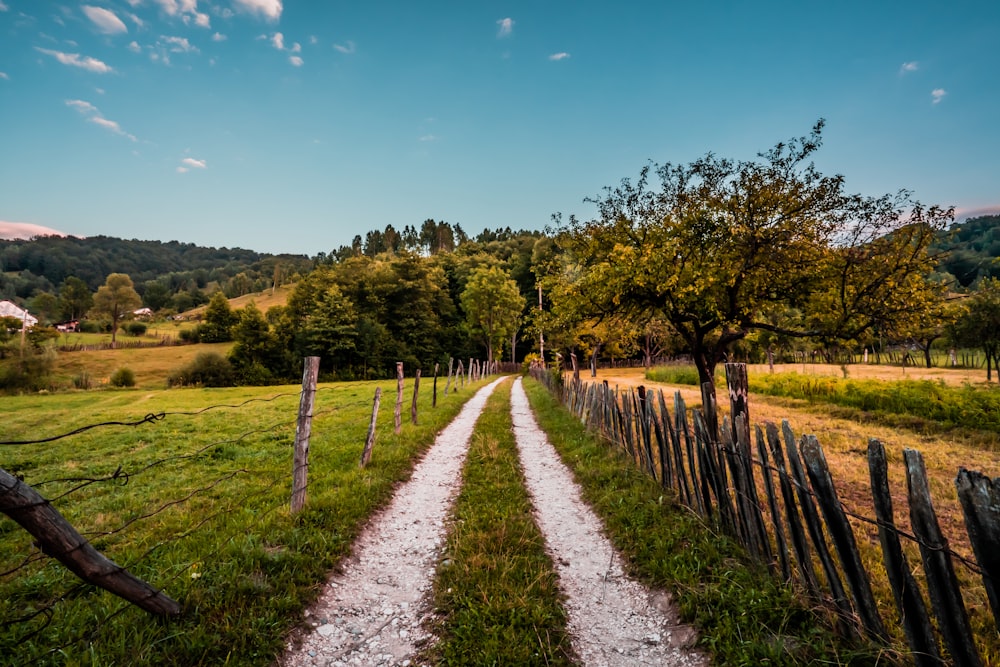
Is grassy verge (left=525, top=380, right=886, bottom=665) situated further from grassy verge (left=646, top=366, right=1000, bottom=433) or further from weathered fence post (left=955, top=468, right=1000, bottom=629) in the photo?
grassy verge (left=646, top=366, right=1000, bottom=433)

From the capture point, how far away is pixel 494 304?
191 ft

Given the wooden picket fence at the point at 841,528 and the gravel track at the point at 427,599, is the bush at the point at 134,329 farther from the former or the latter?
the wooden picket fence at the point at 841,528

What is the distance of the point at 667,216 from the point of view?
11773 millimetres

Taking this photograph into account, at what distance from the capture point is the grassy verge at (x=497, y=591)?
3.41m

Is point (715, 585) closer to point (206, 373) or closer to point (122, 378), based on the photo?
point (122, 378)

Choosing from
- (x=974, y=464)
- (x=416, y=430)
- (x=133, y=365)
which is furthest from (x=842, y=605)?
(x=133, y=365)

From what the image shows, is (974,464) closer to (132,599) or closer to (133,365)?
(132,599)

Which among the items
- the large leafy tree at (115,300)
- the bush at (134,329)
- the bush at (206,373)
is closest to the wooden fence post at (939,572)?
the bush at (206,373)

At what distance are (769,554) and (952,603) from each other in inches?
67.4

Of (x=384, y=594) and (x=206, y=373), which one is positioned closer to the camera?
(x=384, y=594)

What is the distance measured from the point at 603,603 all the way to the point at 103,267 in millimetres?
191090

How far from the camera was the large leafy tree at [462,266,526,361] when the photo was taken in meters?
57.8

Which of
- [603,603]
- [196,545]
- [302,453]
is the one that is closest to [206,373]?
[302,453]

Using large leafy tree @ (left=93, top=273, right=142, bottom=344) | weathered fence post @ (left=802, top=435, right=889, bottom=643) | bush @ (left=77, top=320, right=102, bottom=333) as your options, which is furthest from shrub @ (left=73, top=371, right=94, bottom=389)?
weathered fence post @ (left=802, top=435, right=889, bottom=643)
